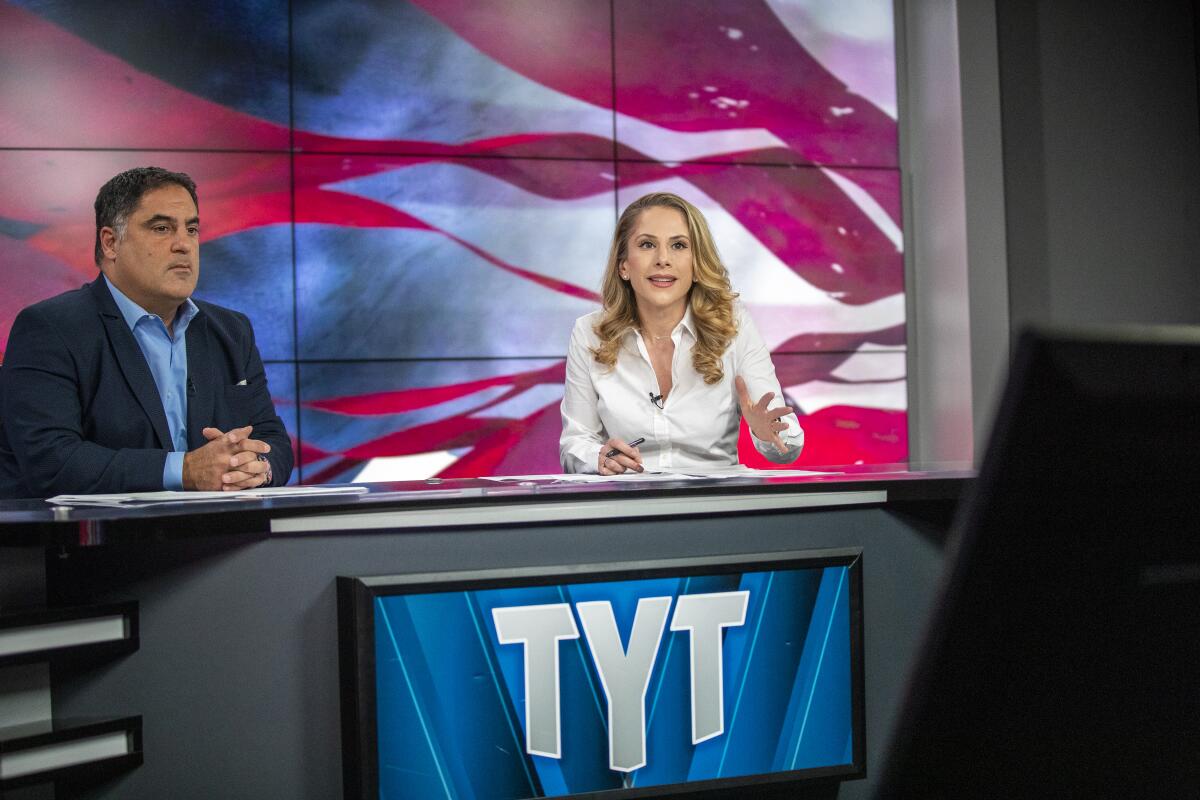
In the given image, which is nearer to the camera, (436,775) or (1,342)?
(436,775)

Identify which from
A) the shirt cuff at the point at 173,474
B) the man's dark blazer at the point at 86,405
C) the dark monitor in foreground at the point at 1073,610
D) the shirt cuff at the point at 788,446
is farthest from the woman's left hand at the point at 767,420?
the dark monitor in foreground at the point at 1073,610

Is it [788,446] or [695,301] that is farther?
[695,301]

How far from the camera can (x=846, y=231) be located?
14.4 feet

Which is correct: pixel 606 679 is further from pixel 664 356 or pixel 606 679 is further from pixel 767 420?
pixel 664 356

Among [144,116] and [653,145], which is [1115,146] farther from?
[144,116]

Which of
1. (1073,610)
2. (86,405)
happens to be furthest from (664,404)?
(1073,610)

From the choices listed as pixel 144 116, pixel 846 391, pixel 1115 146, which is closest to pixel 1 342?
pixel 144 116

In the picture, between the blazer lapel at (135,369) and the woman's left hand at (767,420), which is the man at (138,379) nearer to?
the blazer lapel at (135,369)

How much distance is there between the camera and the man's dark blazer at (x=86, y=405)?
2.04m

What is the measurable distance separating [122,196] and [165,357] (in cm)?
36

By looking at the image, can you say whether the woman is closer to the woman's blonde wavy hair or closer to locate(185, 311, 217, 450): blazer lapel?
the woman's blonde wavy hair

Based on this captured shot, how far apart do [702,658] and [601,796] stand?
25cm

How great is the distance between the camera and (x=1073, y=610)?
0.49m

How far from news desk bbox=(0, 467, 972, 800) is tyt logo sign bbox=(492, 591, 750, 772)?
0.08 metres
